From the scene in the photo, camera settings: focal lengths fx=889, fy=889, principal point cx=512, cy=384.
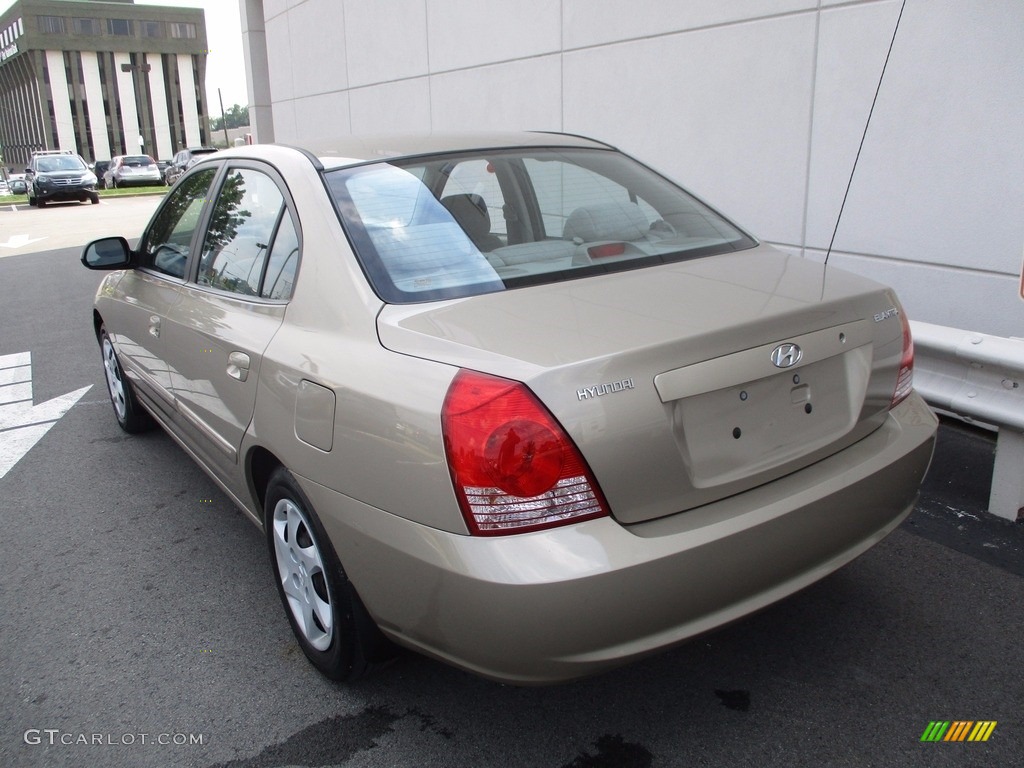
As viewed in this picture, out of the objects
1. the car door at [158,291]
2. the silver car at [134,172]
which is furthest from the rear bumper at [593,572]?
the silver car at [134,172]

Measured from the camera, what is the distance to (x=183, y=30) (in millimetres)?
92375

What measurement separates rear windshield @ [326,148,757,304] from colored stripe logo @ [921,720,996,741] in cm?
157

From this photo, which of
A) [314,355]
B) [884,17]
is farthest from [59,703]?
[884,17]

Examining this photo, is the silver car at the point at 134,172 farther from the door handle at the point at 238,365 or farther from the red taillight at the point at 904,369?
the red taillight at the point at 904,369

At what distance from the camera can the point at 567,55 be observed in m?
8.16

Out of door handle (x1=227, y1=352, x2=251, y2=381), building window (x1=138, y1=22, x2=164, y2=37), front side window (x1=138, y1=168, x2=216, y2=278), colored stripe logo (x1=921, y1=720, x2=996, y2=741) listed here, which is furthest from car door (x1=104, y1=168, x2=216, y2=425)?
building window (x1=138, y1=22, x2=164, y2=37)

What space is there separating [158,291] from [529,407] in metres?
2.62

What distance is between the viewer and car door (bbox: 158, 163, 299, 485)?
2938 millimetres

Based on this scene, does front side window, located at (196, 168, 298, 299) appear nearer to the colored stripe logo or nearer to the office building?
the colored stripe logo

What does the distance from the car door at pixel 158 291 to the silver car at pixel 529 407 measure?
593mm

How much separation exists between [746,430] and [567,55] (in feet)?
22.0

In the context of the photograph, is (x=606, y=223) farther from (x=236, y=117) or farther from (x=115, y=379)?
(x=236, y=117)

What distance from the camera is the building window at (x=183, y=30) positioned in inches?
3634

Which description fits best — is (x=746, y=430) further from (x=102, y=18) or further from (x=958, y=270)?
(x=102, y=18)
